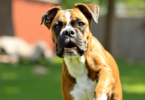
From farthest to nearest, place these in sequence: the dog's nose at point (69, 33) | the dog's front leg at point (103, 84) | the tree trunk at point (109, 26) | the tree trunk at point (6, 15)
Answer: the tree trunk at point (6, 15) < the tree trunk at point (109, 26) < the dog's nose at point (69, 33) < the dog's front leg at point (103, 84)

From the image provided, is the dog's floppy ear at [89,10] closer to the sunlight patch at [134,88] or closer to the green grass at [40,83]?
the green grass at [40,83]

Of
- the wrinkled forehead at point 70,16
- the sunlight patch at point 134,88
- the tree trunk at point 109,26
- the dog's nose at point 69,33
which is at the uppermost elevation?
the wrinkled forehead at point 70,16

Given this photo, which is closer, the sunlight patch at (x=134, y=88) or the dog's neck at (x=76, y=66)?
the dog's neck at (x=76, y=66)

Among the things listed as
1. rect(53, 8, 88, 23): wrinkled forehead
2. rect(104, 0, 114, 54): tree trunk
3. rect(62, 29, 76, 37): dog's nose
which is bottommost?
rect(104, 0, 114, 54): tree trunk

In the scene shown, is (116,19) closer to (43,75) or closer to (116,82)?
(43,75)

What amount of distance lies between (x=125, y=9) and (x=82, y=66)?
33025 millimetres

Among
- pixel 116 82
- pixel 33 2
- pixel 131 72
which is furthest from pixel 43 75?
pixel 33 2

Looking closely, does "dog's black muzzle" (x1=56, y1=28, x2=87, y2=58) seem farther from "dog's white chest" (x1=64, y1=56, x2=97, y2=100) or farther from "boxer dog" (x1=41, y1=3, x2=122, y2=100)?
"dog's white chest" (x1=64, y1=56, x2=97, y2=100)

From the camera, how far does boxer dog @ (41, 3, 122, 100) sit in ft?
14.0

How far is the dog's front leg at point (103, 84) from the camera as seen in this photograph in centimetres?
403

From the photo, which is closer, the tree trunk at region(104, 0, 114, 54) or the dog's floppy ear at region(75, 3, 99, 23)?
the dog's floppy ear at region(75, 3, 99, 23)

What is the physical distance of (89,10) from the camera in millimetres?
4465

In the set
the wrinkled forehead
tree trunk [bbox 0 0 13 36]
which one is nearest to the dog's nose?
the wrinkled forehead

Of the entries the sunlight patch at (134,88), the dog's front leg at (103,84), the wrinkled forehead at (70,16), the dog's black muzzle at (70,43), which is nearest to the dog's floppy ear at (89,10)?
the wrinkled forehead at (70,16)
